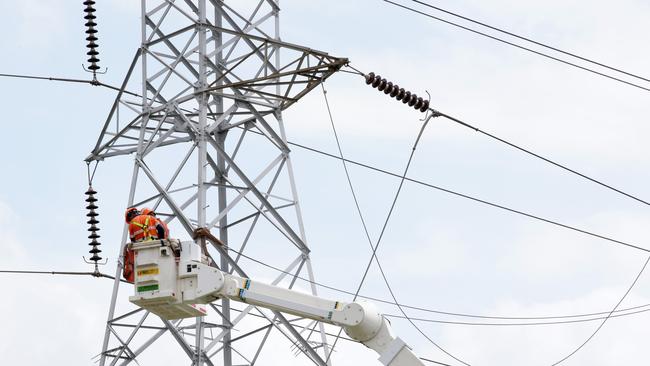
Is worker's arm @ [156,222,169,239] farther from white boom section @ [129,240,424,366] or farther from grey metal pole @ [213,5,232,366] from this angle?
grey metal pole @ [213,5,232,366]

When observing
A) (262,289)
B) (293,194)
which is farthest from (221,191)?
(262,289)

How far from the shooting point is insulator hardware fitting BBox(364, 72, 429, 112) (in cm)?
2233

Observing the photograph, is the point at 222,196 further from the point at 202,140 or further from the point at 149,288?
the point at 149,288

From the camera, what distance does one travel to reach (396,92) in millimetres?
22391

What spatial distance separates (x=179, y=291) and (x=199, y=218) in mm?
3183

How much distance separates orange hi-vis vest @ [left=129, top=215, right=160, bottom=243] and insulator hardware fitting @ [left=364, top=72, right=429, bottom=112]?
347 cm

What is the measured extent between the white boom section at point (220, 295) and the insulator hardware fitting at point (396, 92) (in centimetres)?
308

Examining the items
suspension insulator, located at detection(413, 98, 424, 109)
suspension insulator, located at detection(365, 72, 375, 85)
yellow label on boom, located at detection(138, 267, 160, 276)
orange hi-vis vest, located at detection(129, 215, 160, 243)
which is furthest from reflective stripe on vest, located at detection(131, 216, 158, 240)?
suspension insulator, located at detection(413, 98, 424, 109)

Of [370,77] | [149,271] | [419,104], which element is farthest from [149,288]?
[419,104]

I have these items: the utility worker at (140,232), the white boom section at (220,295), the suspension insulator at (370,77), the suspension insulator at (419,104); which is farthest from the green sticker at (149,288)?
the suspension insulator at (419,104)

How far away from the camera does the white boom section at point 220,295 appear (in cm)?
2030

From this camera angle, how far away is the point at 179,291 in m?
20.4

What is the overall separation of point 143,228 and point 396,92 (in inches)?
148

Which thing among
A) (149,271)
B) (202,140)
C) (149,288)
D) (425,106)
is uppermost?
(202,140)
